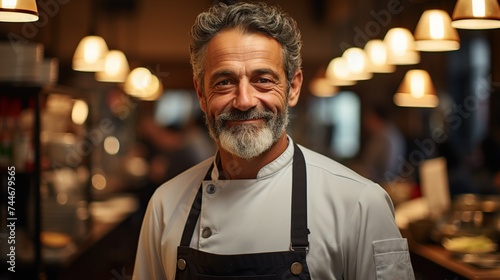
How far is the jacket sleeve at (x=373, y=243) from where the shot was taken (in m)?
2.39

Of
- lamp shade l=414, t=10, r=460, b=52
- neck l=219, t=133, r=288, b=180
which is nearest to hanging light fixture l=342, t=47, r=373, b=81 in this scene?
lamp shade l=414, t=10, r=460, b=52

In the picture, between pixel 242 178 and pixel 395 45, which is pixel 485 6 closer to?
pixel 242 178

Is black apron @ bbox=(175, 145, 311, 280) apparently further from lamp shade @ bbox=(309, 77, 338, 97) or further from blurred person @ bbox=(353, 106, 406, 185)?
lamp shade @ bbox=(309, 77, 338, 97)

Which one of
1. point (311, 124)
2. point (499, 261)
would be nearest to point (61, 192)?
point (499, 261)

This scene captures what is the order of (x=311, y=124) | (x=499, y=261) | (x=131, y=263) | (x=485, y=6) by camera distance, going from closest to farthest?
(x=485, y=6), (x=499, y=261), (x=131, y=263), (x=311, y=124)

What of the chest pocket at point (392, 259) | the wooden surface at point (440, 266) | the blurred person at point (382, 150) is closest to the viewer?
the chest pocket at point (392, 259)

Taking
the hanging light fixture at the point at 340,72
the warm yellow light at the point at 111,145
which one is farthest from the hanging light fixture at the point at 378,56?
the warm yellow light at the point at 111,145

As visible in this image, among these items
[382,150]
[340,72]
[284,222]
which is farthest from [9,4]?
[382,150]

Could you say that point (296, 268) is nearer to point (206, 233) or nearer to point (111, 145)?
point (206, 233)

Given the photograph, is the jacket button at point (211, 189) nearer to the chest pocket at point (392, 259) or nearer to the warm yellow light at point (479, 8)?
the chest pocket at point (392, 259)

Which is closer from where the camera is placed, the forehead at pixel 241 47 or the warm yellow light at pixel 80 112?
the forehead at pixel 241 47

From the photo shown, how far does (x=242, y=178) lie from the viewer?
8.68ft

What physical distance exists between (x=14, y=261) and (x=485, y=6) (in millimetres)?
3360

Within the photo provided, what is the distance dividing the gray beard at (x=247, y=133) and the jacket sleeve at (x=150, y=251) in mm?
436
